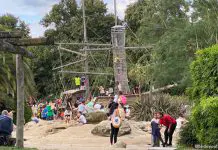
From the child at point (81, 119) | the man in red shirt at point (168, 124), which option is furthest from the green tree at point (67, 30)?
the man in red shirt at point (168, 124)

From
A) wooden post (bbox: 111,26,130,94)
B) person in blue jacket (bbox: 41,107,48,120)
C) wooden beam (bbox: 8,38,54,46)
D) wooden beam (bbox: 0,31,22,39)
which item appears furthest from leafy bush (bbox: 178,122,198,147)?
wooden post (bbox: 111,26,130,94)

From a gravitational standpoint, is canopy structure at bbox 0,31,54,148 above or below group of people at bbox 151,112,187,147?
above

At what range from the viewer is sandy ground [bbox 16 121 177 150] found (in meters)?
16.9

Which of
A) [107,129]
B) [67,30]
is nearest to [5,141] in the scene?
[107,129]

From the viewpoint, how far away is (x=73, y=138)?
19422mm

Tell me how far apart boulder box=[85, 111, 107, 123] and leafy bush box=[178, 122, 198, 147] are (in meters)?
9.97

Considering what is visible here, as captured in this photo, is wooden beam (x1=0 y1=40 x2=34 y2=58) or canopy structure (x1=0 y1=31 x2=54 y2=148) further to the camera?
canopy structure (x1=0 y1=31 x2=54 y2=148)

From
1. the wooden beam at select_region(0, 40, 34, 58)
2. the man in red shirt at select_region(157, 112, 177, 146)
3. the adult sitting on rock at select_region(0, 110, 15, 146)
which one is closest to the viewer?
the wooden beam at select_region(0, 40, 34, 58)

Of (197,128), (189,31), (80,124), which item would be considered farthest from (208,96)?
(189,31)

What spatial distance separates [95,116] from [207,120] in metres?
12.0

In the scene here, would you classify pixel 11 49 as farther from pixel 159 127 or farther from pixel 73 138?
pixel 73 138

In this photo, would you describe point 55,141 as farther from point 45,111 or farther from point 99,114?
point 45,111

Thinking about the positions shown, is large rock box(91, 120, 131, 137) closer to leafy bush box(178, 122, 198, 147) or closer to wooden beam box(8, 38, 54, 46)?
leafy bush box(178, 122, 198, 147)

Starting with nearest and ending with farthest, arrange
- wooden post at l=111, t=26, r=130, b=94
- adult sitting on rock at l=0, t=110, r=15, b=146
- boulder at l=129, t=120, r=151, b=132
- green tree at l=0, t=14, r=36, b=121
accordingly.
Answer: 1. adult sitting on rock at l=0, t=110, r=15, b=146
2. boulder at l=129, t=120, r=151, b=132
3. green tree at l=0, t=14, r=36, b=121
4. wooden post at l=111, t=26, r=130, b=94
